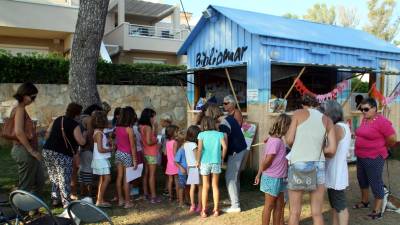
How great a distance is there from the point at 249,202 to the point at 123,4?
1596cm

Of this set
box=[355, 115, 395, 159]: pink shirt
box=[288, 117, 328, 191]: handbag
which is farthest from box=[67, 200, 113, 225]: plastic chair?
box=[355, 115, 395, 159]: pink shirt

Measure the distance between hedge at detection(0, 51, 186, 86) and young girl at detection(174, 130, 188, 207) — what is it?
15.4 feet

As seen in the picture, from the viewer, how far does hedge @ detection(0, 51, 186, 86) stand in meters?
12.0

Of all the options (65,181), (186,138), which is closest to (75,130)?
(65,181)

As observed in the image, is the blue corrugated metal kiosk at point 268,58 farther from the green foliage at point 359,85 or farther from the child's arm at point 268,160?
the child's arm at point 268,160

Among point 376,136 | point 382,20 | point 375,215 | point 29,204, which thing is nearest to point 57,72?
point 29,204

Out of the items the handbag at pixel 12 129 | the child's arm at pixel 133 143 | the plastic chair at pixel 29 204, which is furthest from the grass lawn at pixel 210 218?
the plastic chair at pixel 29 204

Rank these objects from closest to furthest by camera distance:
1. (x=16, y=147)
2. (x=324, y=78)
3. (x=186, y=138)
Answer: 1. (x=16, y=147)
2. (x=186, y=138)
3. (x=324, y=78)

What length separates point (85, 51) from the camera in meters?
7.36

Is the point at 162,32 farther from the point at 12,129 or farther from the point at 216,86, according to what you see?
the point at 12,129

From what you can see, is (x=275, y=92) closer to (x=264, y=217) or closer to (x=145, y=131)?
(x=145, y=131)

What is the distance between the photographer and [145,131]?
612cm

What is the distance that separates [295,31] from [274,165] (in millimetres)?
5683

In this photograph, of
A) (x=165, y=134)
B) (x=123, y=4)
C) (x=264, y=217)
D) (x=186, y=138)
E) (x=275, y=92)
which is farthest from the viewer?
(x=123, y=4)
